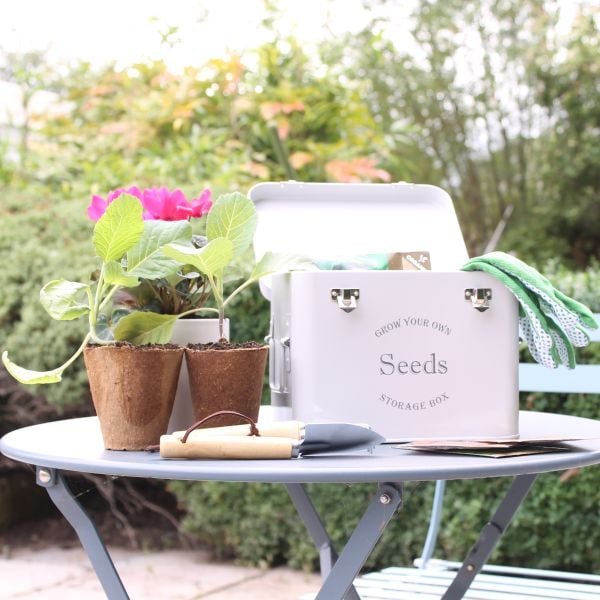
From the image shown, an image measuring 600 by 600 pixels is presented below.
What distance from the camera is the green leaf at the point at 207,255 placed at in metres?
1.19

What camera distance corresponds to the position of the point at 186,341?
1.35m

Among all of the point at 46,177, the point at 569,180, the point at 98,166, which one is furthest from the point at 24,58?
the point at 569,180

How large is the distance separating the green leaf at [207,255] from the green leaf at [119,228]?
0.19 feet

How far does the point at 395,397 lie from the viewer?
50.4 inches

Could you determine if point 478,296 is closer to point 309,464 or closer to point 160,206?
point 309,464

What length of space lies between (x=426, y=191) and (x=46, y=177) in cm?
297

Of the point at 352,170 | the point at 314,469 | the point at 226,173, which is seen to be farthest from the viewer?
the point at 352,170

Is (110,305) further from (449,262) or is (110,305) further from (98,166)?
(98,166)

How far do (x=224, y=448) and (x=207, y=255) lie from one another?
246 millimetres

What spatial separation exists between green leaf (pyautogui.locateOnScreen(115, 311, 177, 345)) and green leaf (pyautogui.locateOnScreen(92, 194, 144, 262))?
0.08 m

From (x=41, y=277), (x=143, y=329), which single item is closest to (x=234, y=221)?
(x=143, y=329)

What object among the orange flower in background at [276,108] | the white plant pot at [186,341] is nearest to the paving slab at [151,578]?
the white plant pot at [186,341]

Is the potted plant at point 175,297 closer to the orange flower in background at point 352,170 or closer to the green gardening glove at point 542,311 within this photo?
the green gardening glove at point 542,311

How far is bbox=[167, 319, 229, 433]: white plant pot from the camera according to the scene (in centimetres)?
130
